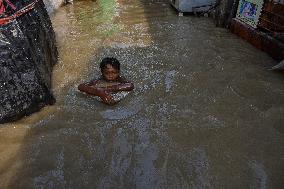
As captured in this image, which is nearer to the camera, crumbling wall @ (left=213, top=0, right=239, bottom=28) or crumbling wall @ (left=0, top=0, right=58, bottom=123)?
crumbling wall @ (left=0, top=0, right=58, bottom=123)

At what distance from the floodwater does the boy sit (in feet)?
0.40

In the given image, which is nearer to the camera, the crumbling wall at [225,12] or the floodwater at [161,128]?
the floodwater at [161,128]

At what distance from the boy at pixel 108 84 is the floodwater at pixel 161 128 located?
0.12m

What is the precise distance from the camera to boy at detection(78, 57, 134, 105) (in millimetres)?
4006

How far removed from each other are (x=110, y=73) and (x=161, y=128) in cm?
105

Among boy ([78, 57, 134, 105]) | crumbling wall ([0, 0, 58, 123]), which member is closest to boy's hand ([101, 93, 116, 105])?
boy ([78, 57, 134, 105])

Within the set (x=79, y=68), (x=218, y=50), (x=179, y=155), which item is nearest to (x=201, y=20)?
(x=218, y=50)

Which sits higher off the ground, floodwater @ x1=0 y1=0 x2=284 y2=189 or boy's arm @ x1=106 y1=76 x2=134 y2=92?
boy's arm @ x1=106 y1=76 x2=134 y2=92

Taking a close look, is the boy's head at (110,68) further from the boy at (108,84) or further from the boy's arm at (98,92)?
Answer: the boy's arm at (98,92)

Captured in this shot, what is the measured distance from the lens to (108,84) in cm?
419

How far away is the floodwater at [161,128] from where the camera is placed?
111 inches

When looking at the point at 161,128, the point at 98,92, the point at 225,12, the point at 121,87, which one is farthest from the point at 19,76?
the point at 225,12

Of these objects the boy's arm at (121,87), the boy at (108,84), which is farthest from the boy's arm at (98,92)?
the boy's arm at (121,87)

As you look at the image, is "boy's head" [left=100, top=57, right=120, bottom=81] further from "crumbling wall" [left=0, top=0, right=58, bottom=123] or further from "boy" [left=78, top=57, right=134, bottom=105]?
"crumbling wall" [left=0, top=0, right=58, bottom=123]
